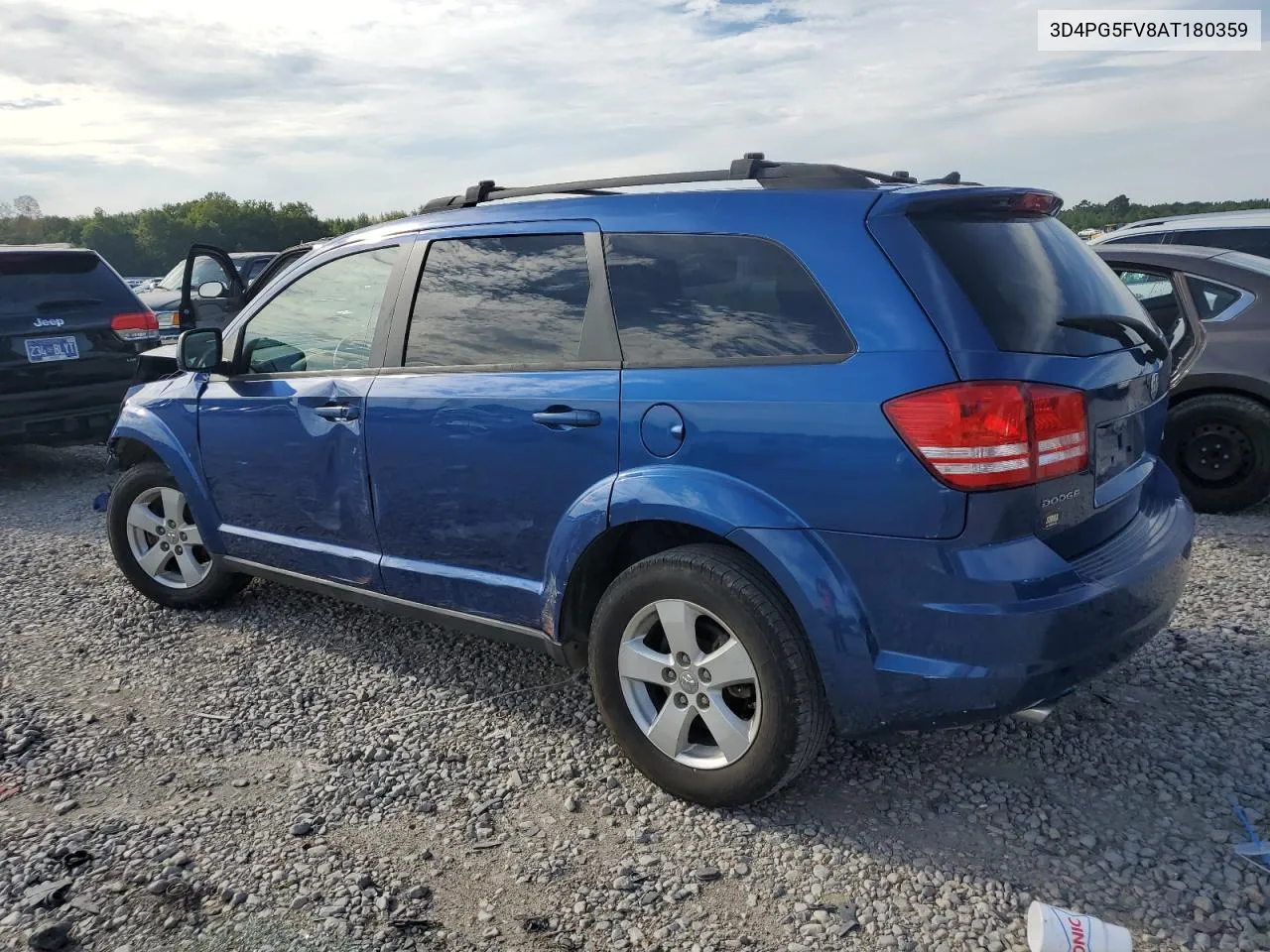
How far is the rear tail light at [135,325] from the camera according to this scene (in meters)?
7.81

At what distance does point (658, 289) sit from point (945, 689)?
1415 mm

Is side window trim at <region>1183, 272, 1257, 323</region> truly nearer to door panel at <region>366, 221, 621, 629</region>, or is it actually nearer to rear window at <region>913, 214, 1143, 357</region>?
rear window at <region>913, 214, 1143, 357</region>

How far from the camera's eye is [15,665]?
14.0 ft

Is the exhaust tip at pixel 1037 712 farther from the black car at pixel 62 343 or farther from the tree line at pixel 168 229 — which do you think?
the tree line at pixel 168 229

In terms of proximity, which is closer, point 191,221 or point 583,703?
point 583,703

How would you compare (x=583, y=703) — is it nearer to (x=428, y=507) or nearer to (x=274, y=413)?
(x=428, y=507)

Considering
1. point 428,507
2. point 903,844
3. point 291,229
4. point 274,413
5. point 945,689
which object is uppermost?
point 291,229

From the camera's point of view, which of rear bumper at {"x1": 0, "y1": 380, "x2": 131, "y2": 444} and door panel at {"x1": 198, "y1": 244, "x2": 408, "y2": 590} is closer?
door panel at {"x1": 198, "y1": 244, "x2": 408, "y2": 590}

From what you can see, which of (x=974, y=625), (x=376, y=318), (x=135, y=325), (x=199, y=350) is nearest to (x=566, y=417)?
(x=376, y=318)

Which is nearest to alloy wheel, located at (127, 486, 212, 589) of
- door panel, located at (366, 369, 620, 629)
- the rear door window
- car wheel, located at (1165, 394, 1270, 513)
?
door panel, located at (366, 369, 620, 629)

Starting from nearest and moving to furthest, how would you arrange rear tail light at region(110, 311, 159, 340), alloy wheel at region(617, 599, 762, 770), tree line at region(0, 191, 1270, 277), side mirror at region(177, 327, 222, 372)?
alloy wheel at region(617, 599, 762, 770) < side mirror at region(177, 327, 222, 372) < rear tail light at region(110, 311, 159, 340) < tree line at region(0, 191, 1270, 277)

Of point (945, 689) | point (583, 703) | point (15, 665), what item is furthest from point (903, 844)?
point (15, 665)

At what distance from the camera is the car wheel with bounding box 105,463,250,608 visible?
15.5ft

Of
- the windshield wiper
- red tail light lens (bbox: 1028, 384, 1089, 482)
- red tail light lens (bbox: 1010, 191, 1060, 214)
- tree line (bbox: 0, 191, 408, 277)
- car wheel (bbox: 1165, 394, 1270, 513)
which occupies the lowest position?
car wheel (bbox: 1165, 394, 1270, 513)
